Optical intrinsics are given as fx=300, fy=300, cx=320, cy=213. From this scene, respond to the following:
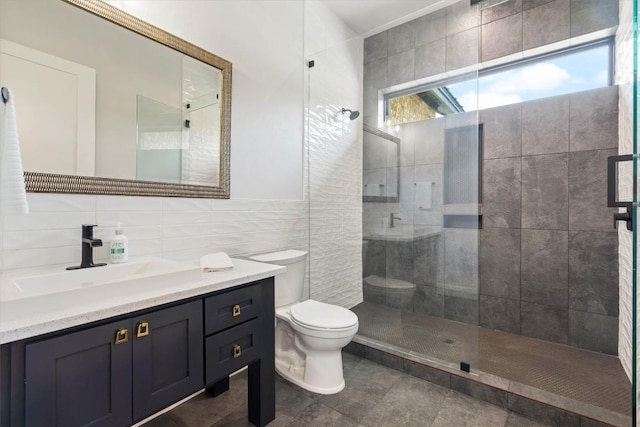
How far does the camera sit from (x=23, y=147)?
113cm

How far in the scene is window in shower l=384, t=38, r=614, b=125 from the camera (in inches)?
86.0

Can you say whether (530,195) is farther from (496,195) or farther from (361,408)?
(361,408)

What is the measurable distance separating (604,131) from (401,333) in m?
2.05

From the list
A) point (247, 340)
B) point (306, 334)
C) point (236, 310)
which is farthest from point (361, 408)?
point (236, 310)

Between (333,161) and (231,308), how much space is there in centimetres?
172

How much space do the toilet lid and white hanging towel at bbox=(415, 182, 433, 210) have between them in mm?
1143

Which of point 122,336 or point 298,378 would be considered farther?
point 298,378

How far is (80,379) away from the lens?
86 centimetres

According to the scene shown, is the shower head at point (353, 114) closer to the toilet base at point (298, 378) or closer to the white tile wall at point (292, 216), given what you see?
the white tile wall at point (292, 216)

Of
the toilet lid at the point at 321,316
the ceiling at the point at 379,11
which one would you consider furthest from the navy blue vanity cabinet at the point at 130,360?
the ceiling at the point at 379,11

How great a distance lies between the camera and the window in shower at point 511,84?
219 cm

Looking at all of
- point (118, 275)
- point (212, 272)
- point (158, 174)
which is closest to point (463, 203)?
point (212, 272)

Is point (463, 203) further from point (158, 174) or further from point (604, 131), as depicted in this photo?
point (158, 174)

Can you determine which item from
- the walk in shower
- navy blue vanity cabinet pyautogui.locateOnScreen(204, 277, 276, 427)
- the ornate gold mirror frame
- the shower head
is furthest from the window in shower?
navy blue vanity cabinet pyautogui.locateOnScreen(204, 277, 276, 427)
